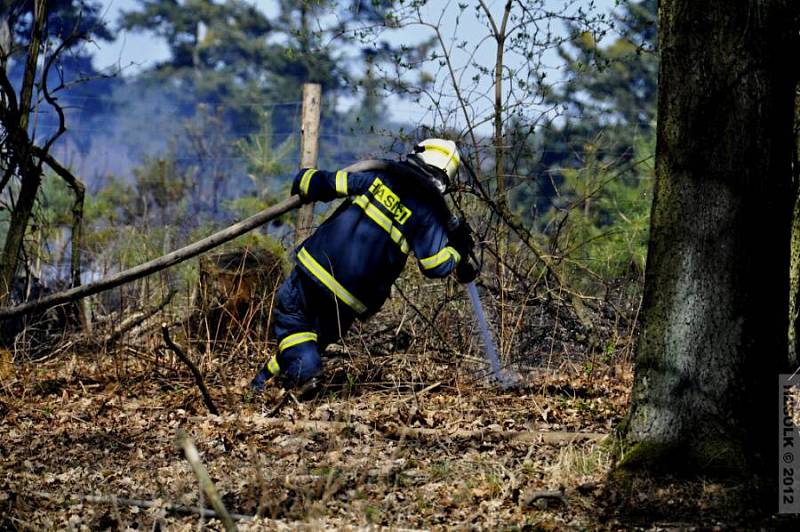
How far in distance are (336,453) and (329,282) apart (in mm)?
1833

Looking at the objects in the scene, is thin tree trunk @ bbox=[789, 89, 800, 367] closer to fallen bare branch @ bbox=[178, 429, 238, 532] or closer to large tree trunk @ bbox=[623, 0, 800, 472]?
large tree trunk @ bbox=[623, 0, 800, 472]

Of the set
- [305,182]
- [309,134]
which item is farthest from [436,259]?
[309,134]

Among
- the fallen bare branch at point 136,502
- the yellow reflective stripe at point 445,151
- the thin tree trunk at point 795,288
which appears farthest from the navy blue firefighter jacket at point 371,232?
the fallen bare branch at point 136,502

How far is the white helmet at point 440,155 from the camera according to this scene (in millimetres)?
5898

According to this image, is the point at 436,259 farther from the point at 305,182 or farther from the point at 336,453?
the point at 336,453

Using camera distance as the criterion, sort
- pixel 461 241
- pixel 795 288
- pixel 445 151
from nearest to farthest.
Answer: pixel 795 288 < pixel 445 151 < pixel 461 241

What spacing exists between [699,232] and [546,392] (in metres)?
2.38

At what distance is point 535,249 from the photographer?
6.95 m

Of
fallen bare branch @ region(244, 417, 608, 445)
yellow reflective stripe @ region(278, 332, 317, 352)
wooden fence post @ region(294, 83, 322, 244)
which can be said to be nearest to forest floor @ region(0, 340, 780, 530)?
fallen bare branch @ region(244, 417, 608, 445)

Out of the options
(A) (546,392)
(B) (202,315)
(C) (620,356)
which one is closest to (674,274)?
(A) (546,392)

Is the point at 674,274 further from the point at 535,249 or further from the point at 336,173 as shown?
the point at 535,249

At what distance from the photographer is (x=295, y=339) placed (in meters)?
5.92

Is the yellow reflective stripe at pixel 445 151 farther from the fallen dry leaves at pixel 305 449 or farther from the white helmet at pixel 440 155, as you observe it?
the fallen dry leaves at pixel 305 449

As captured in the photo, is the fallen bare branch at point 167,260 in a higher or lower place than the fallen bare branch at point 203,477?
higher
